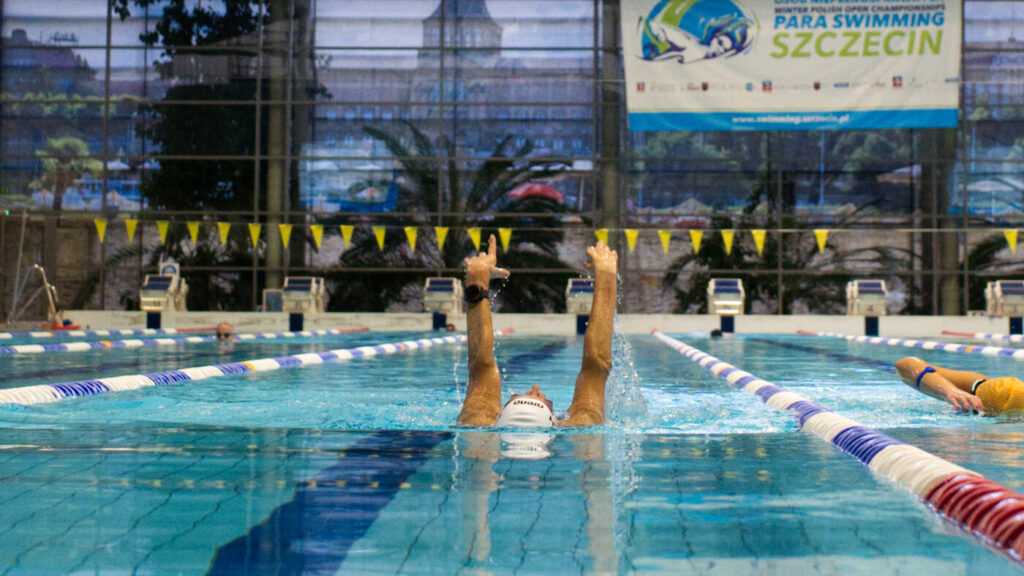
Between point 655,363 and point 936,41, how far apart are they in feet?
34.1

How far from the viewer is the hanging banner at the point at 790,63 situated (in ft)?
58.2

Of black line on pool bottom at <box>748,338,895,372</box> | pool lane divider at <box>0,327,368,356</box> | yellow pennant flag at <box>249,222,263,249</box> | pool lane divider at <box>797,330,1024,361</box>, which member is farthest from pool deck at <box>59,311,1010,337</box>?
black line on pool bottom at <box>748,338,895,372</box>

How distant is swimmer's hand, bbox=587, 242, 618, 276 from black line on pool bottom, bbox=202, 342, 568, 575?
3.88 ft

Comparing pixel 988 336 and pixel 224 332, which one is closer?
pixel 224 332

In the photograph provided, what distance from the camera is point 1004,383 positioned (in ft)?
15.6

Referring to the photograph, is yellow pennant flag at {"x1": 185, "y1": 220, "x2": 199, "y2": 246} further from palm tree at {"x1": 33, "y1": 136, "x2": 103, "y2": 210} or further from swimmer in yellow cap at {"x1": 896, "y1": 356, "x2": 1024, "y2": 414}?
swimmer in yellow cap at {"x1": 896, "y1": 356, "x2": 1024, "y2": 414}

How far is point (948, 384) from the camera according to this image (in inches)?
192

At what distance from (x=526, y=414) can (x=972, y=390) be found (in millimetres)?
1895

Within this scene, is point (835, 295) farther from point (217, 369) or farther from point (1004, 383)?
point (1004, 383)

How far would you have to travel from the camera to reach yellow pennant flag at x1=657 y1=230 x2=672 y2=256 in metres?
18.4

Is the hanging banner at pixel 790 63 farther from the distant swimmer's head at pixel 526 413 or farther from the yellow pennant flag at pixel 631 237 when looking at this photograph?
the distant swimmer's head at pixel 526 413

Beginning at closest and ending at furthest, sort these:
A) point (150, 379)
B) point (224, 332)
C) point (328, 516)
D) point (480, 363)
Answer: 1. point (328, 516)
2. point (480, 363)
3. point (150, 379)
4. point (224, 332)

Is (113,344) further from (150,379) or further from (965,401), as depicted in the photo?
(965,401)

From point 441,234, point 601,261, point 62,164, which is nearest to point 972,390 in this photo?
point 601,261
